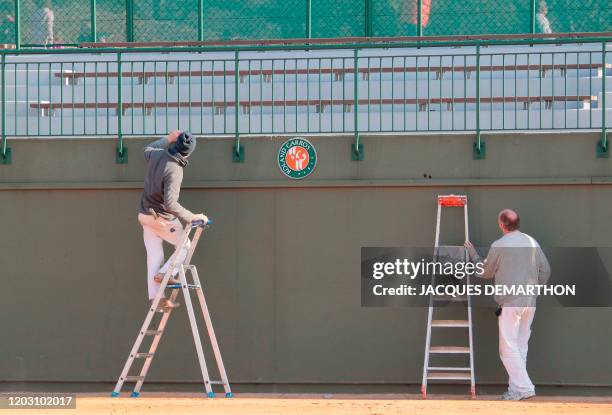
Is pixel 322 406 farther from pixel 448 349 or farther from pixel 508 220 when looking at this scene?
pixel 508 220

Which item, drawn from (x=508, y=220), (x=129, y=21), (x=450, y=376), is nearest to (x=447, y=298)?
(x=450, y=376)

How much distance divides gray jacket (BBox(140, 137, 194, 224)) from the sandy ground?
1627mm

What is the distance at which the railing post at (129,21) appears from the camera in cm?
1694

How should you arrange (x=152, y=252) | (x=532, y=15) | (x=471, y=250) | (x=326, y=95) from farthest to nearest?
(x=532, y=15)
(x=326, y=95)
(x=471, y=250)
(x=152, y=252)

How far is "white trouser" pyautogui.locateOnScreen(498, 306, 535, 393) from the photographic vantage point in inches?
414

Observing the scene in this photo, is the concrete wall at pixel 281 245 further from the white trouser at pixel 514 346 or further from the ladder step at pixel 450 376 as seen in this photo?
the white trouser at pixel 514 346

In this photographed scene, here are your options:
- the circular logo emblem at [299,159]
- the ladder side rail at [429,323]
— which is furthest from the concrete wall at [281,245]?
the ladder side rail at [429,323]

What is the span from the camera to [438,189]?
37.0 feet

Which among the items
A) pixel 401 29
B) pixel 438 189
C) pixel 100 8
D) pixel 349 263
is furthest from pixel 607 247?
pixel 100 8

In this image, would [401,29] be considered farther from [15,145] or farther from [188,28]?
[15,145]

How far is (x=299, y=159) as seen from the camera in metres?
11.4

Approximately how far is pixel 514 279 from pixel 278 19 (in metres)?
7.38

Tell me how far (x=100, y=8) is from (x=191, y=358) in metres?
7.39

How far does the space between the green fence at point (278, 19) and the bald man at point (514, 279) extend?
653cm
